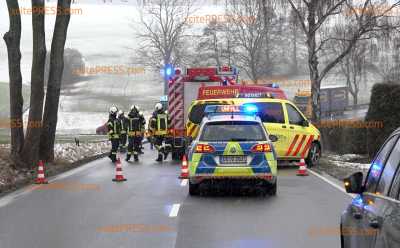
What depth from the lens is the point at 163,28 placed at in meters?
65.2

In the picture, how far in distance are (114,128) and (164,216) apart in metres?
12.5

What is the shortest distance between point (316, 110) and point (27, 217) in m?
18.7

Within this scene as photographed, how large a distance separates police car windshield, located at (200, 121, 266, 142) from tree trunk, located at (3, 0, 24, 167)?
7200 mm

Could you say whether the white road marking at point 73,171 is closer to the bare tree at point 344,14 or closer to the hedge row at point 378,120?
the hedge row at point 378,120

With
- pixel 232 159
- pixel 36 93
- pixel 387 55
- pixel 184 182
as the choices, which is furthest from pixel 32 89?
pixel 387 55

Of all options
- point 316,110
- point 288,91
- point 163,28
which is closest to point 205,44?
point 163,28

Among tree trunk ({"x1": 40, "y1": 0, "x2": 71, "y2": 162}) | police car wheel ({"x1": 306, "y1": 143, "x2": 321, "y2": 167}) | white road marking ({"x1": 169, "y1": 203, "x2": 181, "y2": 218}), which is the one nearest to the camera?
white road marking ({"x1": 169, "y1": 203, "x2": 181, "y2": 218})

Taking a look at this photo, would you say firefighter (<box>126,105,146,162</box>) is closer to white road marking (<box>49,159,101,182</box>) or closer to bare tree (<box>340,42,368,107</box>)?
white road marking (<box>49,159,101,182</box>)

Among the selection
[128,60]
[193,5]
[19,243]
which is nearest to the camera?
[19,243]

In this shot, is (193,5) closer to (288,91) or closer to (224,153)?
(288,91)

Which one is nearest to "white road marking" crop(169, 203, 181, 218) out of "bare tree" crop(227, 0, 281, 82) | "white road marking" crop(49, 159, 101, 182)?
"white road marking" crop(49, 159, 101, 182)

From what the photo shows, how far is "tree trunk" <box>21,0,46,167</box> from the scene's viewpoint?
61.3ft

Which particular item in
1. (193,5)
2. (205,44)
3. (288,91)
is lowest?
(288,91)

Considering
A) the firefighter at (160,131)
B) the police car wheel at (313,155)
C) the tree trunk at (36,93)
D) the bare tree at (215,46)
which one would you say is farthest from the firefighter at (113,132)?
the bare tree at (215,46)
